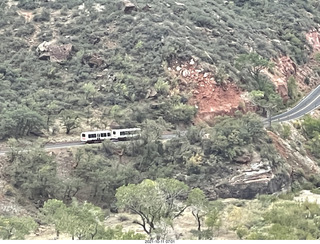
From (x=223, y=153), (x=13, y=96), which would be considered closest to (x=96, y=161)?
(x=223, y=153)

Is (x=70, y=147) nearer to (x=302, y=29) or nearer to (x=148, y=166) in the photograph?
(x=148, y=166)

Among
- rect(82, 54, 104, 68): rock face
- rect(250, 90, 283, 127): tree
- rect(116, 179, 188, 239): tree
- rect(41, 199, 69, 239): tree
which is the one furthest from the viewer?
rect(82, 54, 104, 68): rock face

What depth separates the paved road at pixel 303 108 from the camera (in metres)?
74.5

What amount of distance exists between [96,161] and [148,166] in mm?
5479

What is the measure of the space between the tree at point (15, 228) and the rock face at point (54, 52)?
36.6 meters

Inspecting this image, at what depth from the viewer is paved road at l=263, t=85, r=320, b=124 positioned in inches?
2934

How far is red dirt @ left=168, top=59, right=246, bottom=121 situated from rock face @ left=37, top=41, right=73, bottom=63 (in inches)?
542

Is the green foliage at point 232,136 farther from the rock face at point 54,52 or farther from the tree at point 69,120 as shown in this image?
the rock face at point 54,52

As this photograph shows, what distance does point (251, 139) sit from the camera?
6256 centimetres

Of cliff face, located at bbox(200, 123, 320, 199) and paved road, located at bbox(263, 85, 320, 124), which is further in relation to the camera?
paved road, located at bbox(263, 85, 320, 124)

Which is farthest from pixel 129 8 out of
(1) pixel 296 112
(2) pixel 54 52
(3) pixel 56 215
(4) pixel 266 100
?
(3) pixel 56 215

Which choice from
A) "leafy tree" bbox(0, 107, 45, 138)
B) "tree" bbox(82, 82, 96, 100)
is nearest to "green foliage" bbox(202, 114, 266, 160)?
"tree" bbox(82, 82, 96, 100)

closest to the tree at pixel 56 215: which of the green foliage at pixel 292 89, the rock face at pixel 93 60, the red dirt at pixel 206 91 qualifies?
the red dirt at pixel 206 91

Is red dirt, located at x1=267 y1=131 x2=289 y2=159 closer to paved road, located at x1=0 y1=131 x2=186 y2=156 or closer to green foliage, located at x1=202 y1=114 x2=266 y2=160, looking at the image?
green foliage, located at x1=202 y1=114 x2=266 y2=160
